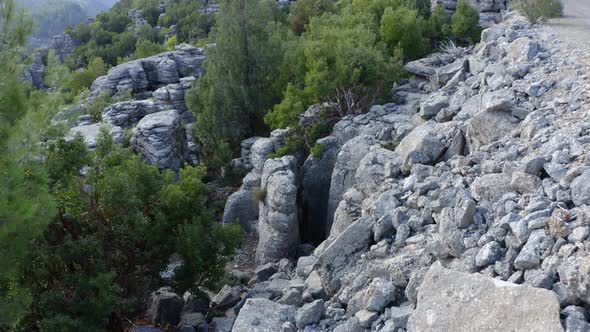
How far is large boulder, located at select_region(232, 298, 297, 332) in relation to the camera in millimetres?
12023

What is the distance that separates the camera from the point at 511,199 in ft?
35.6

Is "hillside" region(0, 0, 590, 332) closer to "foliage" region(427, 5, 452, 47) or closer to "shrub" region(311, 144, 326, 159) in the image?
"shrub" region(311, 144, 326, 159)

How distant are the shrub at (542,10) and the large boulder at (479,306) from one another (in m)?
20.5

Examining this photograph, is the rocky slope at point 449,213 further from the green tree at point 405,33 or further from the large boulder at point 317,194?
the green tree at point 405,33

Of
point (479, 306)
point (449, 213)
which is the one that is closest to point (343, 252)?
point (449, 213)

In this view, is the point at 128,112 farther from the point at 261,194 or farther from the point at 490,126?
the point at 490,126

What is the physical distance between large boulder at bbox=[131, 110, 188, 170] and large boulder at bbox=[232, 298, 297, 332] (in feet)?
55.2

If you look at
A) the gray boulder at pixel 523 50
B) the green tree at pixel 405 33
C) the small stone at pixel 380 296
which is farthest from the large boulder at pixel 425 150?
the green tree at pixel 405 33

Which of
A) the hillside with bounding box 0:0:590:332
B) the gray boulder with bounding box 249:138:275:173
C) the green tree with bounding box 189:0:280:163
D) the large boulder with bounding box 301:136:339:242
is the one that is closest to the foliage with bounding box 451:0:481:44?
the hillside with bounding box 0:0:590:332

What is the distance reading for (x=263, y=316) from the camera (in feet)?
40.4

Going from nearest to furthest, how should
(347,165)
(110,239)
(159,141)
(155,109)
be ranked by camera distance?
(110,239)
(347,165)
(159,141)
(155,109)

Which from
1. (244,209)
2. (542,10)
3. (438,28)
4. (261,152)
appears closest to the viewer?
(244,209)

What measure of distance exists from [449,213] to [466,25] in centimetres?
2473

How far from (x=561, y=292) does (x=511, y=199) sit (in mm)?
2993
